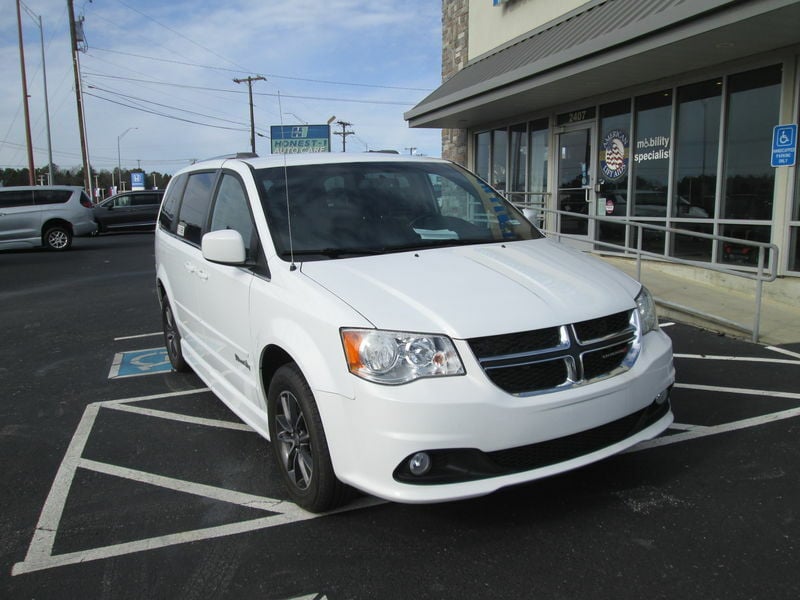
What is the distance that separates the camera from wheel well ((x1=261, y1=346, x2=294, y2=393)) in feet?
10.8

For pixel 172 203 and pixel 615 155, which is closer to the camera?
pixel 172 203

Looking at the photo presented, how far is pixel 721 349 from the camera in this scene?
20.1ft

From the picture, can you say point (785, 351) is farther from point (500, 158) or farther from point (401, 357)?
point (500, 158)

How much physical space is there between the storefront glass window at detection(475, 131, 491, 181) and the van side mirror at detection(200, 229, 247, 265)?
1324cm

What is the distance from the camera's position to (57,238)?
19.7 meters

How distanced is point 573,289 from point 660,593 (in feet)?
4.43

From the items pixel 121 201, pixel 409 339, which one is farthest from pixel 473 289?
pixel 121 201

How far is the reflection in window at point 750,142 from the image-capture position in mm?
8539

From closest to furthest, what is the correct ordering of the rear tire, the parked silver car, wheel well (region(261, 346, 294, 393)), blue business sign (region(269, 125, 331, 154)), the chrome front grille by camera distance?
1. the chrome front grille
2. wheel well (region(261, 346, 294, 393))
3. the parked silver car
4. the rear tire
5. blue business sign (region(269, 125, 331, 154))

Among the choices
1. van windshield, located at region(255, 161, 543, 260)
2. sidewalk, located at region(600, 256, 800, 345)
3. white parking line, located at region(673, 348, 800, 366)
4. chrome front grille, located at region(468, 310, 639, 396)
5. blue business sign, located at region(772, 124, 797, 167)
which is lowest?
white parking line, located at region(673, 348, 800, 366)

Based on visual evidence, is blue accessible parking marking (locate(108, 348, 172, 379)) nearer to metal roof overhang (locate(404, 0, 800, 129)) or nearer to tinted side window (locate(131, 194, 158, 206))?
metal roof overhang (locate(404, 0, 800, 129))

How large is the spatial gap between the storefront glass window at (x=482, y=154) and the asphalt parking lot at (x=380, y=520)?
1181 cm

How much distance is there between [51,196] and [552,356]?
66.8 feet

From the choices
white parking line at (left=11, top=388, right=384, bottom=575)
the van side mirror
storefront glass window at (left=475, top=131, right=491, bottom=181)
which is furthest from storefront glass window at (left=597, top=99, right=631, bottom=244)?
white parking line at (left=11, top=388, right=384, bottom=575)
